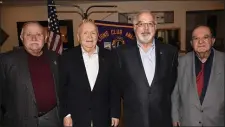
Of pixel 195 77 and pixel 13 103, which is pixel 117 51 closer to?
pixel 195 77

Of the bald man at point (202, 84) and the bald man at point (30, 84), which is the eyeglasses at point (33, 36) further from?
the bald man at point (202, 84)

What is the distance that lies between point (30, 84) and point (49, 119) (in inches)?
14.7

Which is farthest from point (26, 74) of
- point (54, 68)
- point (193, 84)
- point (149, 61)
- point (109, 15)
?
point (109, 15)

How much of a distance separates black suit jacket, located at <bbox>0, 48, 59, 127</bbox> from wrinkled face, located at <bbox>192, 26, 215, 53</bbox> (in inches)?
56.1

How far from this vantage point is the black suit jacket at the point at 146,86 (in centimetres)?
224

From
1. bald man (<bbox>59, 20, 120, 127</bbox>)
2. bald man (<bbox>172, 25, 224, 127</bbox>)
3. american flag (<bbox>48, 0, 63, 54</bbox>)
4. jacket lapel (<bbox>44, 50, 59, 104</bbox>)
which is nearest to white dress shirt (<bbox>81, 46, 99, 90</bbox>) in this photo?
bald man (<bbox>59, 20, 120, 127</bbox>)

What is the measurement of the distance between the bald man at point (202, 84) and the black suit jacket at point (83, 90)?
0.63m

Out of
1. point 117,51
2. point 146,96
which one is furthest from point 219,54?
point 117,51

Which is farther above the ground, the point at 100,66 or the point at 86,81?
the point at 100,66

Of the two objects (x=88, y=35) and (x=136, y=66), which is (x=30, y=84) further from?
(x=136, y=66)

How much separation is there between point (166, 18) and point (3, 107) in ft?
21.7

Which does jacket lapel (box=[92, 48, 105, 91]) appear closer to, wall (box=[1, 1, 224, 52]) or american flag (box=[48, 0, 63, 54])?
american flag (box=[48, 0, 63, 54])

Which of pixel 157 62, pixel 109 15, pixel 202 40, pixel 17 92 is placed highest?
pixel 109 15

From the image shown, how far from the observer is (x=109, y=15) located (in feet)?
26.5
